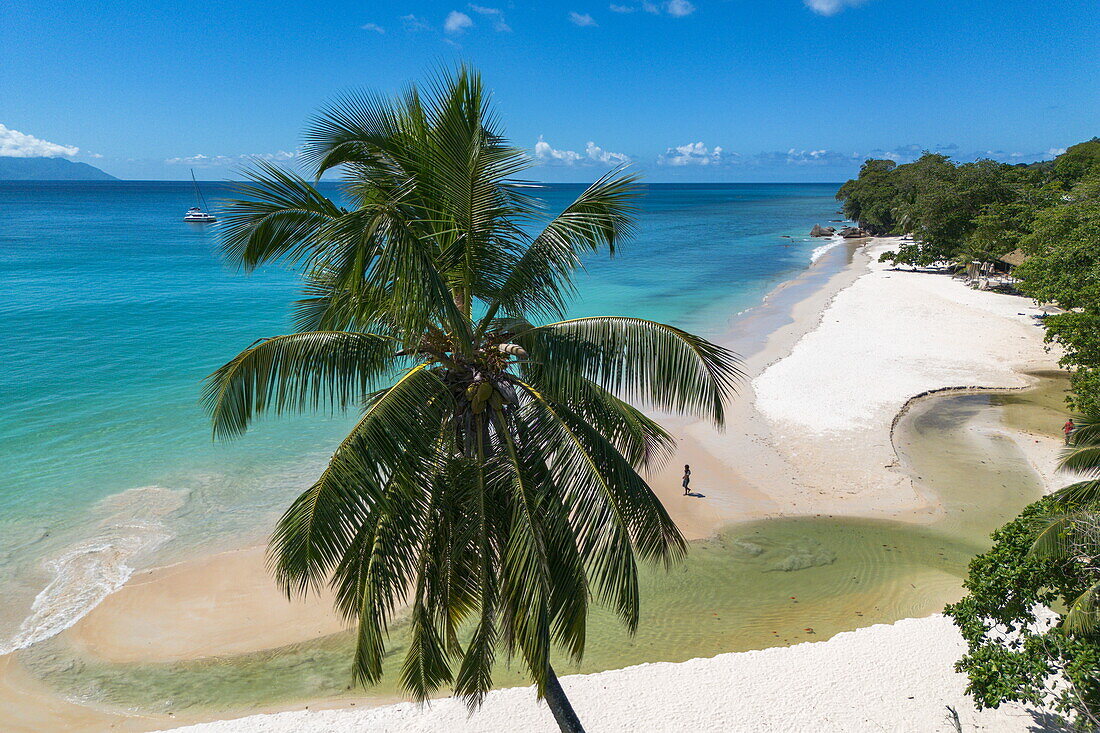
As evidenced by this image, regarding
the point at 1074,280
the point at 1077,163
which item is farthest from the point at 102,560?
the point at 1077,163

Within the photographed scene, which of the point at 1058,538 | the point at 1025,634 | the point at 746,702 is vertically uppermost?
the point at 1058,538

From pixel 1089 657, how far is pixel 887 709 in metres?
2.83

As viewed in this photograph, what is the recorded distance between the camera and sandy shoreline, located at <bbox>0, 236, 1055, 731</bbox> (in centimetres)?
947

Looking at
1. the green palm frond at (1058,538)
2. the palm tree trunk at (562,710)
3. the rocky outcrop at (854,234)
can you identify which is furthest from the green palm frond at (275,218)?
the rocky outcrop at (854,234)

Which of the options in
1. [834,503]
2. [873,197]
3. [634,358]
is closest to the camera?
[634,358]

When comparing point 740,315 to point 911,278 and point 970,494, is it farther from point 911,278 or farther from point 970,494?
point 970,494

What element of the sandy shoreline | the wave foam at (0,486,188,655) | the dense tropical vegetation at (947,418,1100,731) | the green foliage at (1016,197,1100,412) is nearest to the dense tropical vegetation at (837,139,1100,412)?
the green foliage at (1016,197,1100,412)

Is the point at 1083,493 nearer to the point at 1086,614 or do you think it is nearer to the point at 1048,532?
the point at 1048,532

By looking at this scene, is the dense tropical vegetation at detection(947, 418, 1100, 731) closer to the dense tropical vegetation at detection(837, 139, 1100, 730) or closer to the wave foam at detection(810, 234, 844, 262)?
the dense tropical vegetation at detection(837, 139, 1100, 730)

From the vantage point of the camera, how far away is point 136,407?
2317 centimetres

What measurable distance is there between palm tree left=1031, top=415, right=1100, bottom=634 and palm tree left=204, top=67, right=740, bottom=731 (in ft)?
15.5

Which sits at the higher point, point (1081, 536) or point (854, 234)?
point (1081, 536)

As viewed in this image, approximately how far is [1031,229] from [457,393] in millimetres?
34574

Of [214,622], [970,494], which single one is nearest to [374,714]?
[214,622]
